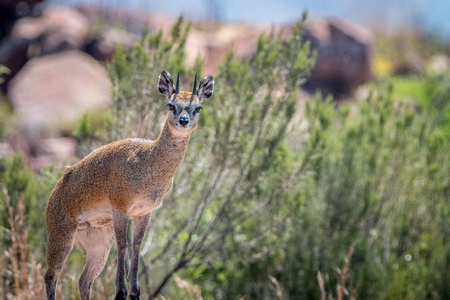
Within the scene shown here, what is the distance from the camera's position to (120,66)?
5.42 metres

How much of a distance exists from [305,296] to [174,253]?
6.68ft

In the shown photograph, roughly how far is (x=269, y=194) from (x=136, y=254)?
12.9 ft

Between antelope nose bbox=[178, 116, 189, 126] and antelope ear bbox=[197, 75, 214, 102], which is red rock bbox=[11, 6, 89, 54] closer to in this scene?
antelope ear bbox=[197, 75, 214, 102]

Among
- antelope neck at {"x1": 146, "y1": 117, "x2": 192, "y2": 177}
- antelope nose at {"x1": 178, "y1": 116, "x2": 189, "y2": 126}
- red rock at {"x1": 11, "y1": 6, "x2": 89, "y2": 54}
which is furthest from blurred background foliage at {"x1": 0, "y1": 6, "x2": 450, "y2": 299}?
red rock at {"x1": 11, "y1": 6, "x2": 89, "y2": 54}

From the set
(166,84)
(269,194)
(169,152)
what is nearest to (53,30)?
(269,194)

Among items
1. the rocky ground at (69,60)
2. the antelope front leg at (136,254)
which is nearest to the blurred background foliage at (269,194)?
the antelope front leg at (136,254)

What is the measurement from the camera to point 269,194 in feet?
21.9

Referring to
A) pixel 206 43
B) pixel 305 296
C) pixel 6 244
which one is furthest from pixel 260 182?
pixel 206 43

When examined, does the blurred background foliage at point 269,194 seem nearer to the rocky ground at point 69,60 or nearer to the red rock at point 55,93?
the rocky ground at point 69,60

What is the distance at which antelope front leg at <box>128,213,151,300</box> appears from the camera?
284 centimetres

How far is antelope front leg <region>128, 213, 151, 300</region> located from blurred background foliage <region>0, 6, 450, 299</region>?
58.5 inches

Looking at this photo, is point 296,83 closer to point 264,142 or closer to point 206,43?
point 264,142

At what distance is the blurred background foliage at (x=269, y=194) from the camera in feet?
17.9

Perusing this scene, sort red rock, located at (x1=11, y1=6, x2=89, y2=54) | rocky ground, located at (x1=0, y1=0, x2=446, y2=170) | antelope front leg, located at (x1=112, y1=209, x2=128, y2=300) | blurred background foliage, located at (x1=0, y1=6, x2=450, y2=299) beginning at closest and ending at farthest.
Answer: antelope front leg, located at (x1=112, y1=209, x2=128, y2=300), blurred background foliage, located at (x1=0, y1=6, x2=450, y2=299), rocky ground, located at (x1=0, y1=0, x2=446, y2=170), red rock, located at (x1=11, y1=6, x2=89, y2=54)
